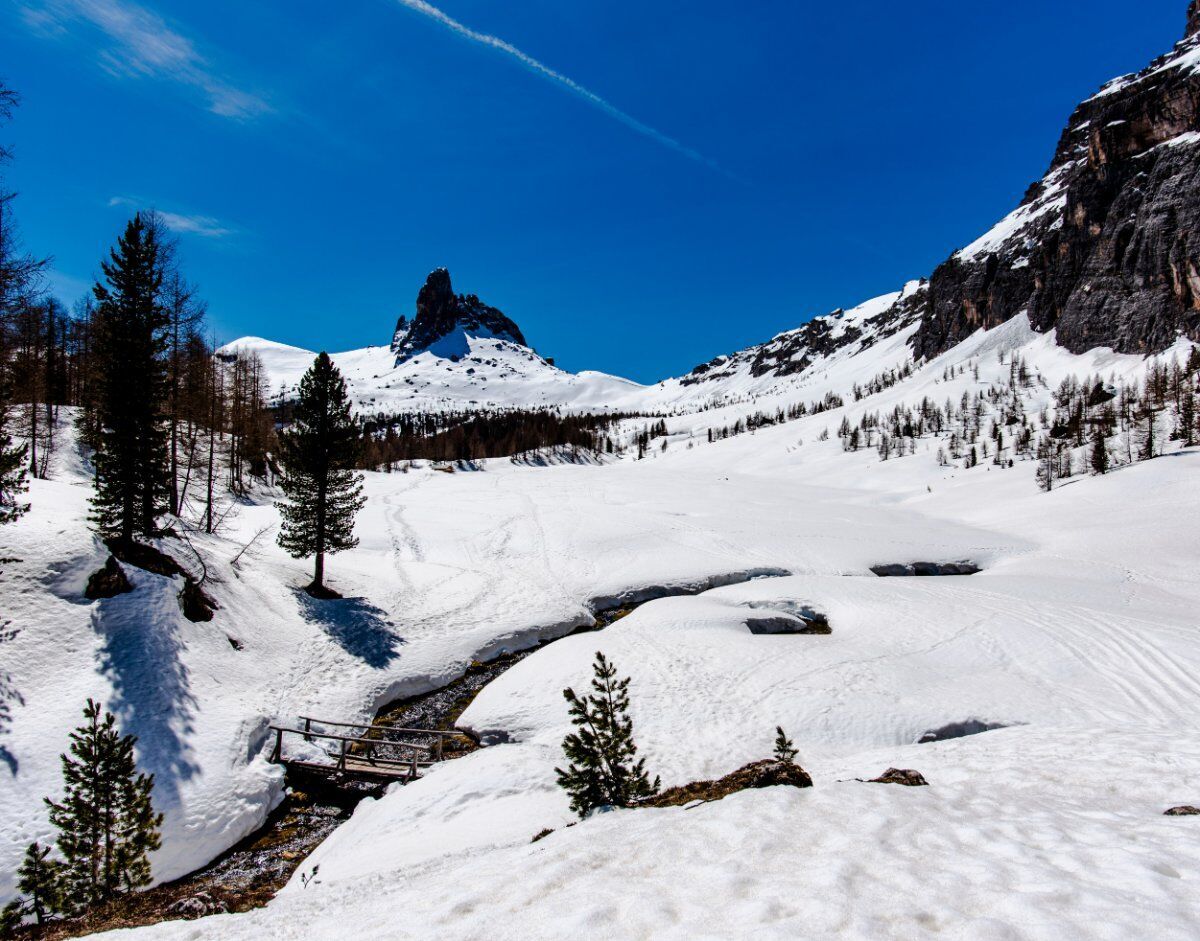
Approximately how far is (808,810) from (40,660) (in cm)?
2007

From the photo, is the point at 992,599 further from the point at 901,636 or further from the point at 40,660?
the point at 40,660

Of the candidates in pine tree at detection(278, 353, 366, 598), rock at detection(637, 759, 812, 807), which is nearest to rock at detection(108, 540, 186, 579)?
pine tree at detection(278, 353, 366, 598)

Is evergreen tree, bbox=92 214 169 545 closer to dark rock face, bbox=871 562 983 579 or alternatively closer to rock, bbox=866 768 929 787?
rock, bbox=866 768 929 787

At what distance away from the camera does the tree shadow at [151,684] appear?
14.2m

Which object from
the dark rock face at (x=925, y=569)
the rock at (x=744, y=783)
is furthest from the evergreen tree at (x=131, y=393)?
the dark rock face at (x=925, y=569)

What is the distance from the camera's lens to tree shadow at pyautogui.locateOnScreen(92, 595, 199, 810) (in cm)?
1416

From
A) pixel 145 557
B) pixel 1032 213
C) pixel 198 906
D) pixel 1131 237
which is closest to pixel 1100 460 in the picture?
pixel 198 906

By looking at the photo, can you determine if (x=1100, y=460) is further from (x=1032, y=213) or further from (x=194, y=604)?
(x=1032, y=213)

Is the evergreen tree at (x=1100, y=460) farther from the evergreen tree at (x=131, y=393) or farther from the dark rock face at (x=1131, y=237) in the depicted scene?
the evergreen tree at (x=131, y=393)


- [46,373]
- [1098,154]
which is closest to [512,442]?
[46,373]

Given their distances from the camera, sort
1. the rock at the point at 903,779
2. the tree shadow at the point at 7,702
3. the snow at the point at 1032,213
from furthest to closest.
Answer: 1. the snow at the point at 1032,213
2. the tree shadow at the point at 7,702
3. the rock at the point at 903,779

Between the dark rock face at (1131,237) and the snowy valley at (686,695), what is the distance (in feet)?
268

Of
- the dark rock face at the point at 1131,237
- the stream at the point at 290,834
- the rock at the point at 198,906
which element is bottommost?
the stream at the point at 290,834

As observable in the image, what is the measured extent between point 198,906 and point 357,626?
741 inches
